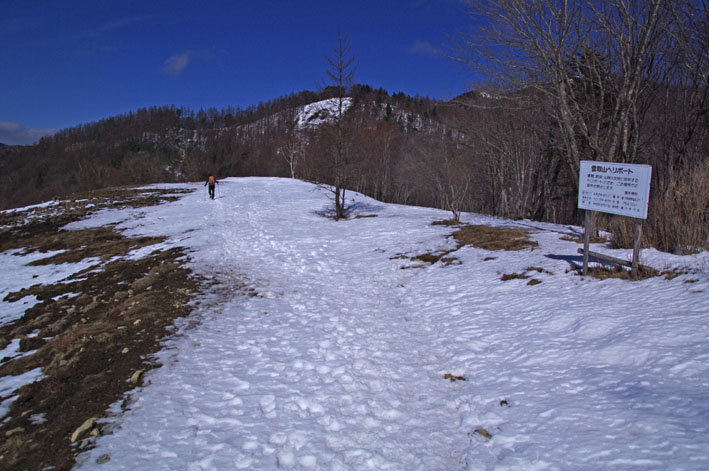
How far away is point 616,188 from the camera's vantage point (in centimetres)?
555

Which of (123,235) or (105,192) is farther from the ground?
(105,192)

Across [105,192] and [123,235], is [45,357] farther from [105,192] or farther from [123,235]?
[105,192]

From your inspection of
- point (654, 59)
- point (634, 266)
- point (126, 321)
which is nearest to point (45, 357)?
point (126, 321)

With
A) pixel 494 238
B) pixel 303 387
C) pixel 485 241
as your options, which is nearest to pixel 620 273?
pixel 485 241

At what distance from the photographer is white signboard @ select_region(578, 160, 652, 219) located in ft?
17.0

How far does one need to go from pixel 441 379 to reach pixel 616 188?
4142mm

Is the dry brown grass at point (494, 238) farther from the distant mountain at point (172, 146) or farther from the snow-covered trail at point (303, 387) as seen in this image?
the distant mountain at point (172, 146)

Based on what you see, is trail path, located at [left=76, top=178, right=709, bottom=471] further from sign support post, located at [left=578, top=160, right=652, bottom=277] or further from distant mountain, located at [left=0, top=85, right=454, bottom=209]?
distant mountain, located at [left=0, top=85, right=454, bottom=209]

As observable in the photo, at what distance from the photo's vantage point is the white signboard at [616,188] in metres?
5.17

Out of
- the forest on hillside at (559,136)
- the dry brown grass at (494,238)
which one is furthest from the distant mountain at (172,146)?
the dry brown grass at (494,238)

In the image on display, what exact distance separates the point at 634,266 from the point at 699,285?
89 cm

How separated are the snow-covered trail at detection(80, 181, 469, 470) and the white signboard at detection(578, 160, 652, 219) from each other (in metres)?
3.51

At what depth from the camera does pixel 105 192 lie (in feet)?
96.7

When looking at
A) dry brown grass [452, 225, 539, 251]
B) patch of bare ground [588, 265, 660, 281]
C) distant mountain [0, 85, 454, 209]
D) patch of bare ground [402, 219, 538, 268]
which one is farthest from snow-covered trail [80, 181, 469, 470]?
distant mountain [0, 85, 454, 209]
